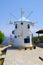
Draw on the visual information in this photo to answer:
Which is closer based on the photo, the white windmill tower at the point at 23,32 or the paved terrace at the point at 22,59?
the paved terrace at the point at 22,59

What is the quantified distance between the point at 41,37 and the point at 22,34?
11.8m

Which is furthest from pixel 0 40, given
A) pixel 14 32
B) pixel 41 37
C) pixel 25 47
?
pixel 25 47

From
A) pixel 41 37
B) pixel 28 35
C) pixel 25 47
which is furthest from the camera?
pixel 41 37

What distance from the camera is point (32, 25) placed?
2488 centimetres

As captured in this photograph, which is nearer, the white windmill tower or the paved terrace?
the paved terrace

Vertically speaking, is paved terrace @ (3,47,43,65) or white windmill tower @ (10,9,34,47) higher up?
white windmill tower @ (10,9,34,47)

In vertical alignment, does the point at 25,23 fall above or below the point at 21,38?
above

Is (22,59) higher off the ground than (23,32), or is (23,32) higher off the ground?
(23,32)

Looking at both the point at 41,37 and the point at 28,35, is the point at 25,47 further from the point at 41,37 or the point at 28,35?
the point at 41,37

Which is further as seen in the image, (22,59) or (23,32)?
(23,32)

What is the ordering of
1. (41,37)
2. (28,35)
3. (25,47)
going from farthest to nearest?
(41,37) < (28,35) < (25,47)

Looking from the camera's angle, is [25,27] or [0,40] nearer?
[25,27]

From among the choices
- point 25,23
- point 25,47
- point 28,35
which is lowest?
point 25,47

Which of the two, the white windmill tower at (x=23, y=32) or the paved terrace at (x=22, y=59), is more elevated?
the white windmill tower at (x=23, y=32)
